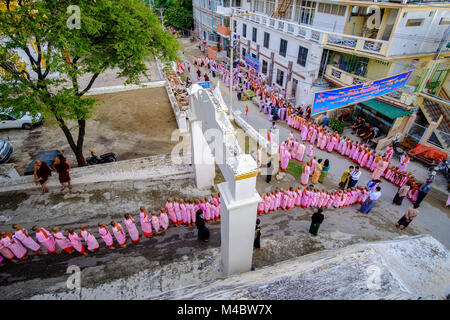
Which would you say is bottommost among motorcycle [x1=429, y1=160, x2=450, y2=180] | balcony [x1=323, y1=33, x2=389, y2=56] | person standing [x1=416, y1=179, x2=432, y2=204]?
motorcycle [x1=429, y1=160, x2=450, y2=180]

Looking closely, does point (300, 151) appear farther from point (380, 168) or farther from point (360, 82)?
point (360, 82)

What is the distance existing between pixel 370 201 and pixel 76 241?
10144 millimetres

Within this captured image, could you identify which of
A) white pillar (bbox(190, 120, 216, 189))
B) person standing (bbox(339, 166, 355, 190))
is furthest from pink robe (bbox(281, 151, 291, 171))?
white pillar (bbox(190, 120, 216, 189))

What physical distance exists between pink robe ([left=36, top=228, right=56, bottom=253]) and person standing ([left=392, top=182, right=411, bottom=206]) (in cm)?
1251

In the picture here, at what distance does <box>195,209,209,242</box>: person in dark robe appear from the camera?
7.69m

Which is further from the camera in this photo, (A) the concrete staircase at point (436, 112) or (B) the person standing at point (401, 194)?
(A) the concrete staircase at point (436, 112)

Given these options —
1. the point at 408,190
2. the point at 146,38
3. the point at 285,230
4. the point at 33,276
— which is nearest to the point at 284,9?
the point at 146,38

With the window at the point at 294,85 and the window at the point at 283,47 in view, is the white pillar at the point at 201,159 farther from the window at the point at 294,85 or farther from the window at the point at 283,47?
the window at the point at 283,47

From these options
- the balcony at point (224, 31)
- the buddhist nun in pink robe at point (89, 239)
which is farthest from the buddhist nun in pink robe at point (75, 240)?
the balcony at point (224, 31)

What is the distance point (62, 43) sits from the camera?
739cm

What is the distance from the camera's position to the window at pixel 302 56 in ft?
60.2

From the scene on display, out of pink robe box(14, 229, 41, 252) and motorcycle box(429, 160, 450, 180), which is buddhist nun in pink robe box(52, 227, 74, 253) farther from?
motorcycle box(429, 160, 450, 180)

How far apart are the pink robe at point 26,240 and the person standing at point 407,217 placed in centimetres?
1199

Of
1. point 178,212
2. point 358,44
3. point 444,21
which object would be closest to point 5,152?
point 178,212
